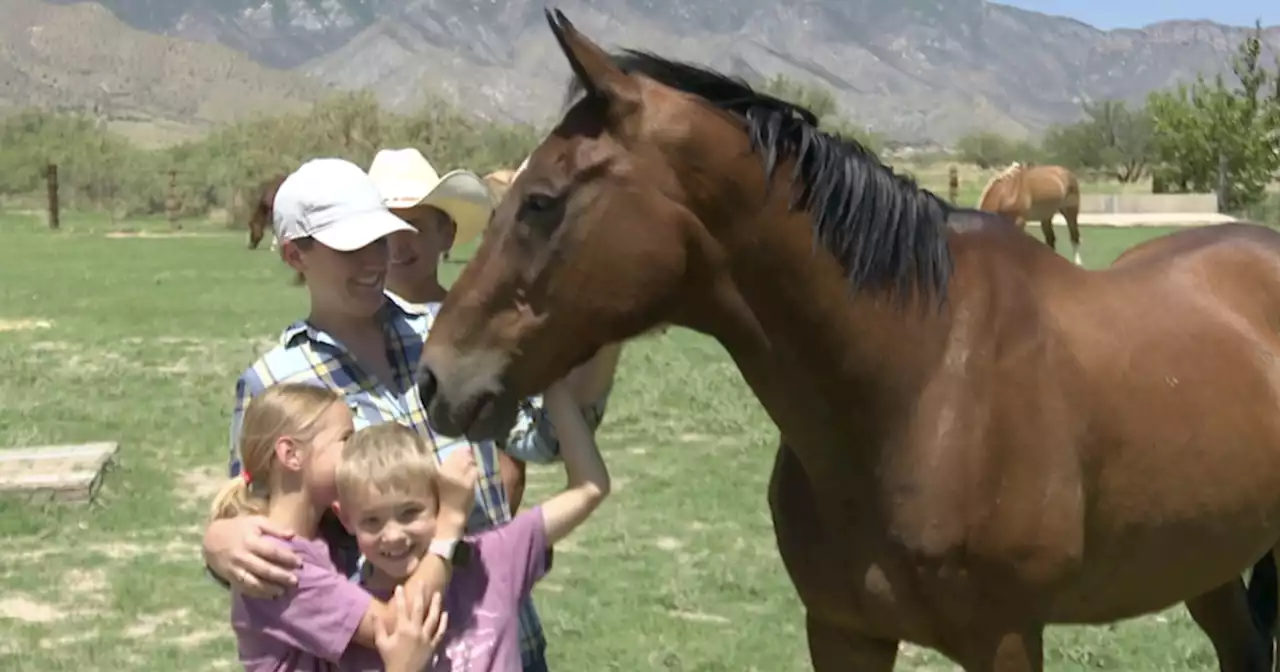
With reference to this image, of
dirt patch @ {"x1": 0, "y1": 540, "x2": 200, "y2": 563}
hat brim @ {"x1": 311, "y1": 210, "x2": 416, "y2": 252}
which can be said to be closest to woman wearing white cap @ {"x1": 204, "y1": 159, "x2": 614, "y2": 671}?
hat brim @ {"x1": 311, "y1": 210, "x2": 416, "y2": 252}

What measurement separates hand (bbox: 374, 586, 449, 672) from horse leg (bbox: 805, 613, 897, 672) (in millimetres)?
1007

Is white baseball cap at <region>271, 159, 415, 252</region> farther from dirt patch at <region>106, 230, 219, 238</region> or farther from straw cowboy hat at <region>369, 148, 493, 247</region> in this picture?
dirt patch at <region>106, 230, 219, 238</region>

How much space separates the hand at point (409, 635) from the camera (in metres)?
2.21

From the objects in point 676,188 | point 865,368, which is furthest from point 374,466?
point 865,368

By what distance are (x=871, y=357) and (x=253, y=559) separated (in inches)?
47.8

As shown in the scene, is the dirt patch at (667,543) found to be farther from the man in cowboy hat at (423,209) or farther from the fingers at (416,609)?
the fingers at (416,609)

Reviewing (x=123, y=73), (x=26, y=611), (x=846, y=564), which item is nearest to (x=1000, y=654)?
(x=846, y=564)

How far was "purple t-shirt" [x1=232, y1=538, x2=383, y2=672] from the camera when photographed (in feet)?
7.22

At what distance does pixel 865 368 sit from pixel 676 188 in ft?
1.77

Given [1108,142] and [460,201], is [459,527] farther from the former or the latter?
[1108,142]

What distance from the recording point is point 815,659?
2.95 m

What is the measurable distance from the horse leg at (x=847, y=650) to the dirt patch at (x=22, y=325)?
11.8 m

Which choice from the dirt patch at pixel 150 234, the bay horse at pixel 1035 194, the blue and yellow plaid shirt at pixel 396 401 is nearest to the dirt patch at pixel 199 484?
the blue and yellow plaid shirt at pixel 396 401

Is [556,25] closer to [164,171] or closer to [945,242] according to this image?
[945,242]
